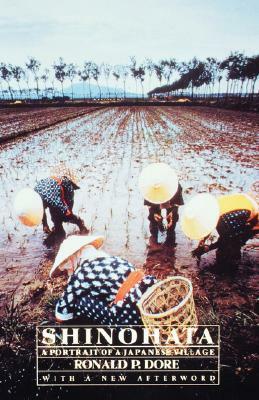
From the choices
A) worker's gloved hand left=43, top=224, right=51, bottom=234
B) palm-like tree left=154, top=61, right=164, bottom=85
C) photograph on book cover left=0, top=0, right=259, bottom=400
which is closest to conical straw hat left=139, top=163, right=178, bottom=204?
photograph on book cover left=0, top=0, right=259, bottom=400

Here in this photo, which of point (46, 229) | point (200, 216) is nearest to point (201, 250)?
point (200, 216)

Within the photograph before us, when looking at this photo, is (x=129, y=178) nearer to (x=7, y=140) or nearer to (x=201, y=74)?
(x=7, y=140)

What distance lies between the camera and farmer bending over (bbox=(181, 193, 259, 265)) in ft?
10.8

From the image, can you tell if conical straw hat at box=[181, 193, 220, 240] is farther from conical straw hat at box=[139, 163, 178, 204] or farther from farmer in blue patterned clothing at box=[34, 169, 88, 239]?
farmer in blue patterned clothing at box=[34, 169, 88, 239]

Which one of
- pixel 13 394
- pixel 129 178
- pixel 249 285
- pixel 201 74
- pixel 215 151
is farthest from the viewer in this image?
pixel 201 74

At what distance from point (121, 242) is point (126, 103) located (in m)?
46.0

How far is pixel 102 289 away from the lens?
96.3 inches

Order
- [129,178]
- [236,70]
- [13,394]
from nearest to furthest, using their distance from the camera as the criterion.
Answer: [13,394]
[129,178]
[236,70]

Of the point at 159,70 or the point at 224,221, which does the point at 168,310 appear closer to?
the point at 224,221

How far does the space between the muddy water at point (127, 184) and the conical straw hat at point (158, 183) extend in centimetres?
111

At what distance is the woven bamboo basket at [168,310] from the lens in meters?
2.23

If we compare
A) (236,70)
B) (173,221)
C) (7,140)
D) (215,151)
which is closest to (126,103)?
(236,70)

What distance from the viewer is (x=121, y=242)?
5105mm

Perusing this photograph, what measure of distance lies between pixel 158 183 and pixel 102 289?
1.62 meters
